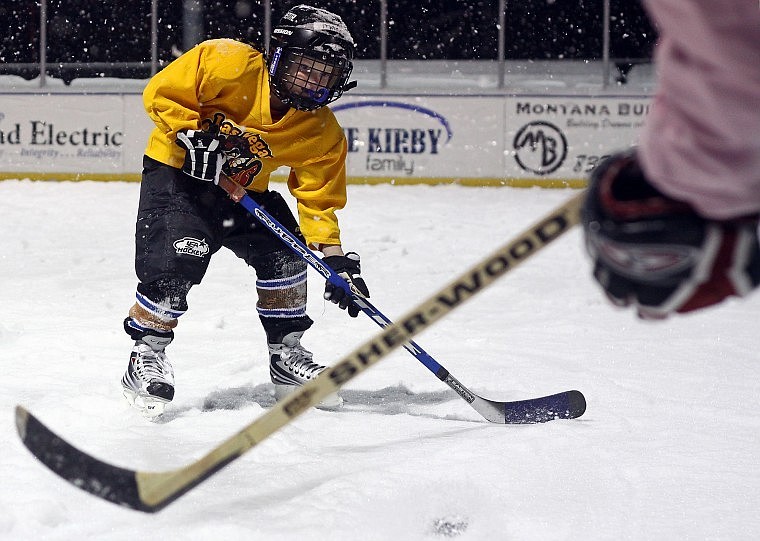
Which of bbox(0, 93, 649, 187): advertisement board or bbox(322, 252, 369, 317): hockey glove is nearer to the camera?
bbox(322, 252, 369, 317): hockey glove

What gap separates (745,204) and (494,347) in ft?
9.20

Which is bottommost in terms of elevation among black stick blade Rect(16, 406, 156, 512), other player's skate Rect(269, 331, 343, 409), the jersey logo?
other player's skate Rect(269, 331, 343, 409)

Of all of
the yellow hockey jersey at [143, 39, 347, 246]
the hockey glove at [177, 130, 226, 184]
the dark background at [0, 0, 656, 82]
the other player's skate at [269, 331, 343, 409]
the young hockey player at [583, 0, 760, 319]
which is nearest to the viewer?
the young hockey player at [583, 0, 760, 319]

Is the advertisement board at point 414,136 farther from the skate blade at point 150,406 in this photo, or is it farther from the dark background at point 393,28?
the skate blade at point 150,406

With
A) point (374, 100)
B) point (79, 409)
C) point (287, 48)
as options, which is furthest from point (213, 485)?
point (374, 100)

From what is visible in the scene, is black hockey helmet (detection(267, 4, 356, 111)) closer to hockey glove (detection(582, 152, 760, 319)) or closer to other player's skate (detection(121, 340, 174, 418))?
other player's skate (detection(121, 340, 174, 418))

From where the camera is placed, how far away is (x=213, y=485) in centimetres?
215

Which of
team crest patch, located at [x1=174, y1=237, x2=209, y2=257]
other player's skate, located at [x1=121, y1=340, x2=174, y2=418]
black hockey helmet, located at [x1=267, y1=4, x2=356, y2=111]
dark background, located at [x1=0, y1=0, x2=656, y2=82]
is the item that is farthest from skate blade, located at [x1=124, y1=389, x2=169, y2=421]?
dark background, located at [x1=0, y1=0, x2=656, y2=82]

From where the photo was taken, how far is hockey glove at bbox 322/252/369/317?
9.36ft

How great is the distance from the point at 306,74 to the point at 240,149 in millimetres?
314

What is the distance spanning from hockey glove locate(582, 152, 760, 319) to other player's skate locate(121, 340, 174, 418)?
1776mm

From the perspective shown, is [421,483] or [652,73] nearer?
[421,483]

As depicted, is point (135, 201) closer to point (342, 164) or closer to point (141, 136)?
point (141, 136)

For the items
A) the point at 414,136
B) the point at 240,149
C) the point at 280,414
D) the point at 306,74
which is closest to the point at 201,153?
the point at 240,149
